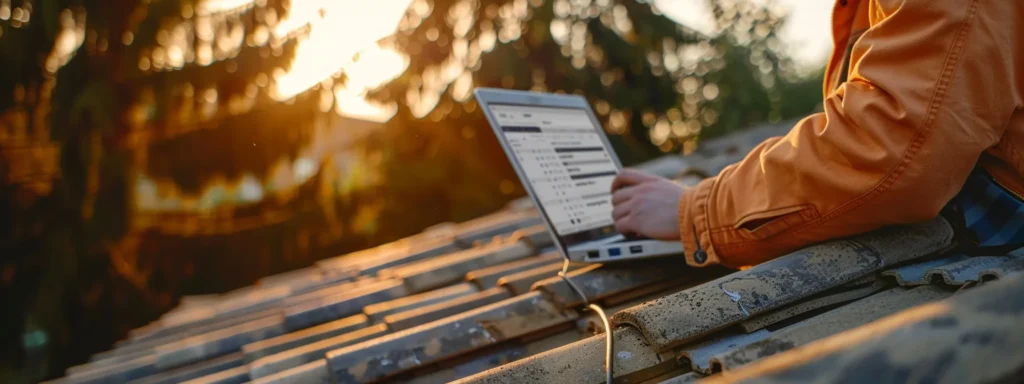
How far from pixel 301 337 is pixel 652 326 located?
3.82 feet

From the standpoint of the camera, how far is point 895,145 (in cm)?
118

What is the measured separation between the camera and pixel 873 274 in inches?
52.3

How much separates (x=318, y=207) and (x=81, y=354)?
2575 millimetres

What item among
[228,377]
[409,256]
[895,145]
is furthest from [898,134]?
[409,256]

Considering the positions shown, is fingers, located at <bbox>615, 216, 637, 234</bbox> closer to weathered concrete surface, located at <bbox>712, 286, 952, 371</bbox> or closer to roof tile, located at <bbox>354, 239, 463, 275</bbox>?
weathered concrete surface, located at <bbox>712, 286, 952, 371</bbox>

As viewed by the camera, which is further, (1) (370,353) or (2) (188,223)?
(2) (188,223)

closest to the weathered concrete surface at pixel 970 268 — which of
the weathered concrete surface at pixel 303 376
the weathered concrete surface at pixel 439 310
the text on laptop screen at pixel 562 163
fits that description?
the text on laptop screen at pixel 562 163

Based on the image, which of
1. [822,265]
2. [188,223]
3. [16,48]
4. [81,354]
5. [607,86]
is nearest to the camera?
[822,265]

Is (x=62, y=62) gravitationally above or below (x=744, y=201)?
above

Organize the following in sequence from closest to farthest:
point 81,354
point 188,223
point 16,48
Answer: point 16,48, point 81,354, point 188,223

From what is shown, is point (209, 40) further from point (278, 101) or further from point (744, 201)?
point (744, 201)

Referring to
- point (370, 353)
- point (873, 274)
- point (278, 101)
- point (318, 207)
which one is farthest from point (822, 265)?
point (318, 207)

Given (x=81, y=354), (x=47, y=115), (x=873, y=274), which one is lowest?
(x=873, y=274)

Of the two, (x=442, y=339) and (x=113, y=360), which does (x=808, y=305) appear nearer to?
(x=442, y=339)
